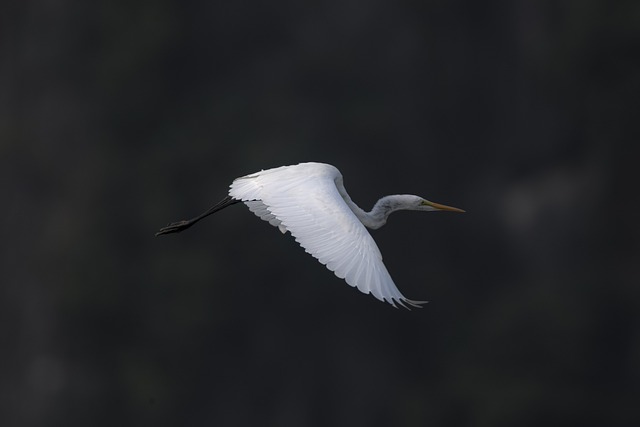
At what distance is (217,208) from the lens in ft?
20.1

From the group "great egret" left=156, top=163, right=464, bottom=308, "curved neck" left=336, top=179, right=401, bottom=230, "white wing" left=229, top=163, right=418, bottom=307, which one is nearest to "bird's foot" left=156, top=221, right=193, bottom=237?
"great egret" left=156, top=163, right=464, bottom=308

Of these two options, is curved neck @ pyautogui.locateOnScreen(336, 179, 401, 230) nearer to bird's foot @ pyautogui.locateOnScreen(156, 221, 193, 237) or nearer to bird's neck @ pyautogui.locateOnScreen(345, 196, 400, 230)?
bird's neck @ pyautogui.locateOnScreen(345, 196, 400, 230)

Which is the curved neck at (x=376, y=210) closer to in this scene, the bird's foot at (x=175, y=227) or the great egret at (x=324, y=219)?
the great egret at (x=324, y=219)

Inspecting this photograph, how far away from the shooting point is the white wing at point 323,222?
4.53 metres

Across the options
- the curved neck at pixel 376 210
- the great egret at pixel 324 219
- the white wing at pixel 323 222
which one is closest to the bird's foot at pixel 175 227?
the great egret at pixel 324 219

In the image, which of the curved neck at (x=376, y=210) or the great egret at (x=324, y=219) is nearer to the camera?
the great egret at (x=324, y=219)

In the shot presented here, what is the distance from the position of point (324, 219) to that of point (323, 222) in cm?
3

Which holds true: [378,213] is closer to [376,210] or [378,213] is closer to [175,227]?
[376,210]

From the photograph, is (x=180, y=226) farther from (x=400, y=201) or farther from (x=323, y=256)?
(x=323, y=256)

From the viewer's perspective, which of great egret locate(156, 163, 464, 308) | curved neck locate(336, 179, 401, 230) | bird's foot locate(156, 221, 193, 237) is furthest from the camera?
bird's foot locate(156, 221, 193, 237)

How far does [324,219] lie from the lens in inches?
194

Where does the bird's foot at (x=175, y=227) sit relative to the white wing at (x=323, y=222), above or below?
above

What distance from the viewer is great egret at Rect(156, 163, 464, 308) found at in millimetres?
4527

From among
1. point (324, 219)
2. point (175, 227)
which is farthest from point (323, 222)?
point (175, 227)
